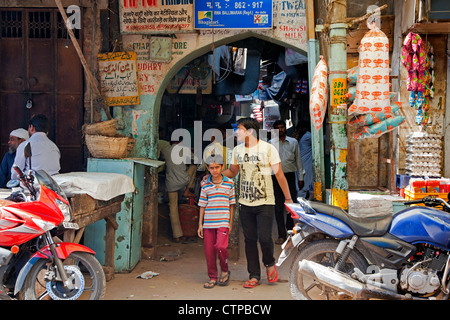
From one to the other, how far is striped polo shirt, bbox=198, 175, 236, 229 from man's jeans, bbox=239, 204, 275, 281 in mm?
194

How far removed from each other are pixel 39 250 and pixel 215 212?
2.11 metres

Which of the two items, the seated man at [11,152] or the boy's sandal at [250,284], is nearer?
the boy's sandal at [250,284]

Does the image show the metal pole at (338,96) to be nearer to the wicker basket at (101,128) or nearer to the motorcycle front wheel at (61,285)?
the motorcycle front wheel at (61,285)

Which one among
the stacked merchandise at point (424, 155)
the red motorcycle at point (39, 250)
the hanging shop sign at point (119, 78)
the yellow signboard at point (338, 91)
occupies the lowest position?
the red motorcycle at point (39, 250)

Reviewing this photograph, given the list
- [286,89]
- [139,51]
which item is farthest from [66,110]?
[286,89]

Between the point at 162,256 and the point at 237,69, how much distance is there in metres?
5.81

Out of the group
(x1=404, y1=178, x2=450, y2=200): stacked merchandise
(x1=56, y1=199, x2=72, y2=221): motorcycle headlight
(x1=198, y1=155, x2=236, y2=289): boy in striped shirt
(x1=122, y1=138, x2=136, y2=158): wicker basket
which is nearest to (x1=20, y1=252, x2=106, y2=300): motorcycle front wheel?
(x1=56, y1=199, x2=72, y2=221): motorcycle headlight

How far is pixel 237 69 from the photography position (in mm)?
11781

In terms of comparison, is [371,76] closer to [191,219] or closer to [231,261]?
[231,261]

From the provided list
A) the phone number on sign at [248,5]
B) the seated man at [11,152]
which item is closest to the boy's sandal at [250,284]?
the seated man at [11,152]

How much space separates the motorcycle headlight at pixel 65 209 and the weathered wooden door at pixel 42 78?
10.0 feet

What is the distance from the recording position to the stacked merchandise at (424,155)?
6781 mm

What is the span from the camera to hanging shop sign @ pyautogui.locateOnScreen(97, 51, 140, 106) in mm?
7195

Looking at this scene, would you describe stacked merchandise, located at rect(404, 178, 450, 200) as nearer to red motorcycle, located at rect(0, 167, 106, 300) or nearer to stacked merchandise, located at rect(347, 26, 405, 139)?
stacked merchandise, located at rect(347, 26, 405, 139)
